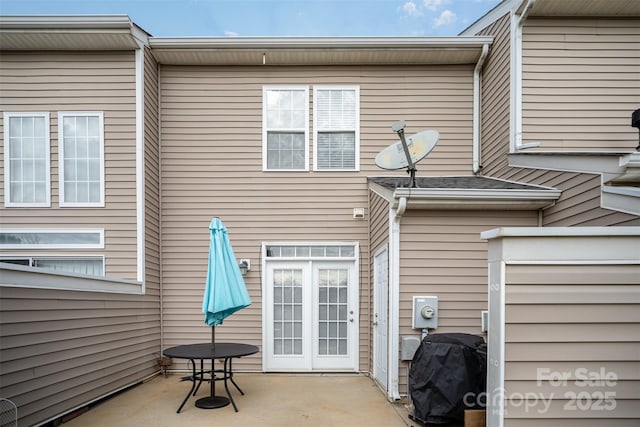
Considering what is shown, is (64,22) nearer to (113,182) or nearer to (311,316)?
(113,182)

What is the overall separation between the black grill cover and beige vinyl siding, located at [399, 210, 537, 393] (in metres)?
1.06

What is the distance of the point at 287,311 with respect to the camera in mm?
6734

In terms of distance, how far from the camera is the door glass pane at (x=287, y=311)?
21.9ft

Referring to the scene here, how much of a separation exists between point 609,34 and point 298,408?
245 inches

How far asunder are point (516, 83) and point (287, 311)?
15.0ft

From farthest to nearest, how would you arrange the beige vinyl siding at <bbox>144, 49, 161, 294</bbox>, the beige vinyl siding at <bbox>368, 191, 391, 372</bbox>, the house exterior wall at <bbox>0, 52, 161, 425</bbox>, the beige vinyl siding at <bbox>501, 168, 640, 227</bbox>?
1. the beige vinyl siding at <bbox>144, 49, 161, 294</bbox>
2. the house exterior wall at <bbox>0, 52, 161, 425</bbox>
3. the beige vinyl siding at <bbox>368, 191, 391, 372</bbox>
4. the beige vinyl siding at <bbox>501, 168, 640, 227</bbox>

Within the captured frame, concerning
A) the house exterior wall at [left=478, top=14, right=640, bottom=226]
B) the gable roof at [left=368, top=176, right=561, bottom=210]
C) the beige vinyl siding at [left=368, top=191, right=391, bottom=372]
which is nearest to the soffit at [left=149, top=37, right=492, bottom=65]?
the house exterior wall at [left=478, top=14, right=640, bottom=226]

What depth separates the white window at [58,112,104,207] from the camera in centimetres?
634

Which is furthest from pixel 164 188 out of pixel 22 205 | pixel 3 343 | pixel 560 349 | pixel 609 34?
pixel 609 34

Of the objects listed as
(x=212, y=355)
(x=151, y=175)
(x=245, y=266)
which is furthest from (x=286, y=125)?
(x=212, y=355)

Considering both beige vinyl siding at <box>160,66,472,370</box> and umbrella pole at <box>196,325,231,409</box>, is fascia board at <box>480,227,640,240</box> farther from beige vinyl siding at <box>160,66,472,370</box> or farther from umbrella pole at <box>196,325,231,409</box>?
beige vinyl siding at <box>160,66,472,370</box>

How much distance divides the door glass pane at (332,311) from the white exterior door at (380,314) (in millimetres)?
660

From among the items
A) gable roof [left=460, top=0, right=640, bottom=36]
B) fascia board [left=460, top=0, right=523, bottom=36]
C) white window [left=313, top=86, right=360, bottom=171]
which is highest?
fascia board [left=460, top=0, right=523, bottom=36]

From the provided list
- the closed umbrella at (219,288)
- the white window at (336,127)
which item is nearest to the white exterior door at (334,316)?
the white window at (336,127)
